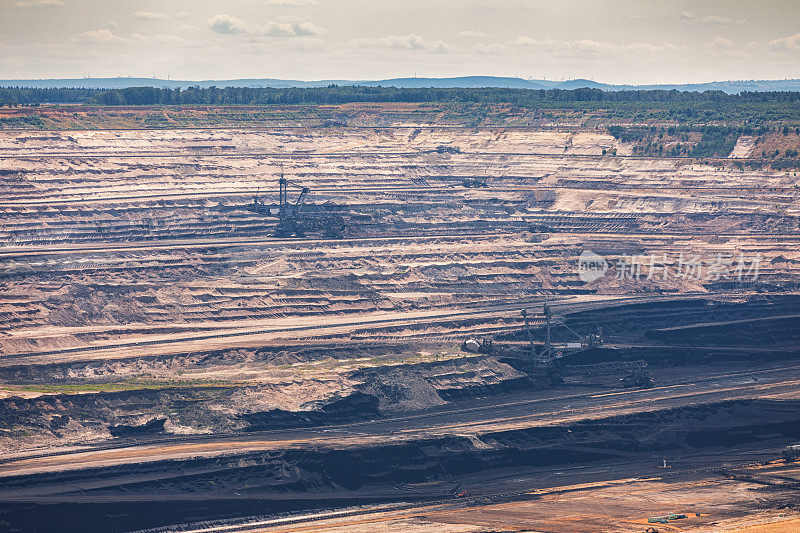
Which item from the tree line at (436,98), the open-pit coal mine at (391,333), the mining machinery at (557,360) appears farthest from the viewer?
the tree line at (436,98)

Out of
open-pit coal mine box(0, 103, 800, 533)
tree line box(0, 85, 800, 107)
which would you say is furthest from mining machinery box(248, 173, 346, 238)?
tree line box(0, 85, 800, 107)

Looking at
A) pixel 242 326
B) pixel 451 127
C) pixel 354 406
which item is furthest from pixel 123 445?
pixel 451 127

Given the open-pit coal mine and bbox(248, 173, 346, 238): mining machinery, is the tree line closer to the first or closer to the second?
the open-pit coal mine

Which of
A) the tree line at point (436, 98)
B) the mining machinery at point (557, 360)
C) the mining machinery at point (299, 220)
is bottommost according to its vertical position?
the mining machinery at point (557, 360)

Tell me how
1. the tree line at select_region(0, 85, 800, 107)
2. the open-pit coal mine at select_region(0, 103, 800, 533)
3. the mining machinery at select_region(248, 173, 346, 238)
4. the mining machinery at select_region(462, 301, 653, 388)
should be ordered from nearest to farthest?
the open-pit coal mine at select_region(0, 103, 800, 533)
the mining machinery at select_region(462, 301, 653, 388)
the mining machinery at select_region(248, 173, 346, 238)
the tree line at select_region(0, 85, 800, 107)

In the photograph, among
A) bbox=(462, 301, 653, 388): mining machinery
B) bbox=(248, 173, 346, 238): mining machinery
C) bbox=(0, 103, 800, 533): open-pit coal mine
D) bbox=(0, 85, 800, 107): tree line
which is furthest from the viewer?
bbox=(0, 85, 800, 107): tree line

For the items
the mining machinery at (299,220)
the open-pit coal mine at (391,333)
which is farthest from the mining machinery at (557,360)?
the mining machinery at (299,220)

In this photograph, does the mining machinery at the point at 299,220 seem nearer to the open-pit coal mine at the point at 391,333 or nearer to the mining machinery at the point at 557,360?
the open-pit coal mine at the point at 391,333

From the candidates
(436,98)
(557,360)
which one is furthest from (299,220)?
(436,98)

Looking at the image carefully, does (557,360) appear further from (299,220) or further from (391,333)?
(299,220)
